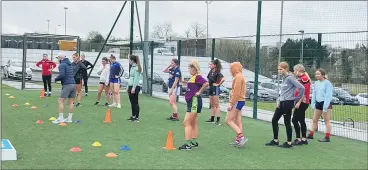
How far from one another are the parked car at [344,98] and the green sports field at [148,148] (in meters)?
1.02

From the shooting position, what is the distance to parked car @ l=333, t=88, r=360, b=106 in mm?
10630

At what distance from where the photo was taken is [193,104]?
318 inches

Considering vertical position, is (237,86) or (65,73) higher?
(65,73)

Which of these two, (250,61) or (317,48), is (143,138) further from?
(250,61)

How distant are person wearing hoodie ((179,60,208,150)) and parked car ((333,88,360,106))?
4.39m

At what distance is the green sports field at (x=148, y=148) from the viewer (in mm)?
6777

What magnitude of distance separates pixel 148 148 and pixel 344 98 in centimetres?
552

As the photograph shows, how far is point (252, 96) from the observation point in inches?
559

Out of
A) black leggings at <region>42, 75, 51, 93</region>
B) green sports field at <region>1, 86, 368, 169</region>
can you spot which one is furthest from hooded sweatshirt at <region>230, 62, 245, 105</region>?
Result: black leggings at <region>42, 75, 51, 93</region>

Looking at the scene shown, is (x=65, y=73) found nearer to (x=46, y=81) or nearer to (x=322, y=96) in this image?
(x=322, y=96)

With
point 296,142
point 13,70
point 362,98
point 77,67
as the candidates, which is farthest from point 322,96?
point 13,70

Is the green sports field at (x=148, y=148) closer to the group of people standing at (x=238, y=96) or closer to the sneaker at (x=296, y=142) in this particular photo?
the sneaker at (x=296, y=142)

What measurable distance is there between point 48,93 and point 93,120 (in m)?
7.01

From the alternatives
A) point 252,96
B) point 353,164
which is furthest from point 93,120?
point 353,164
